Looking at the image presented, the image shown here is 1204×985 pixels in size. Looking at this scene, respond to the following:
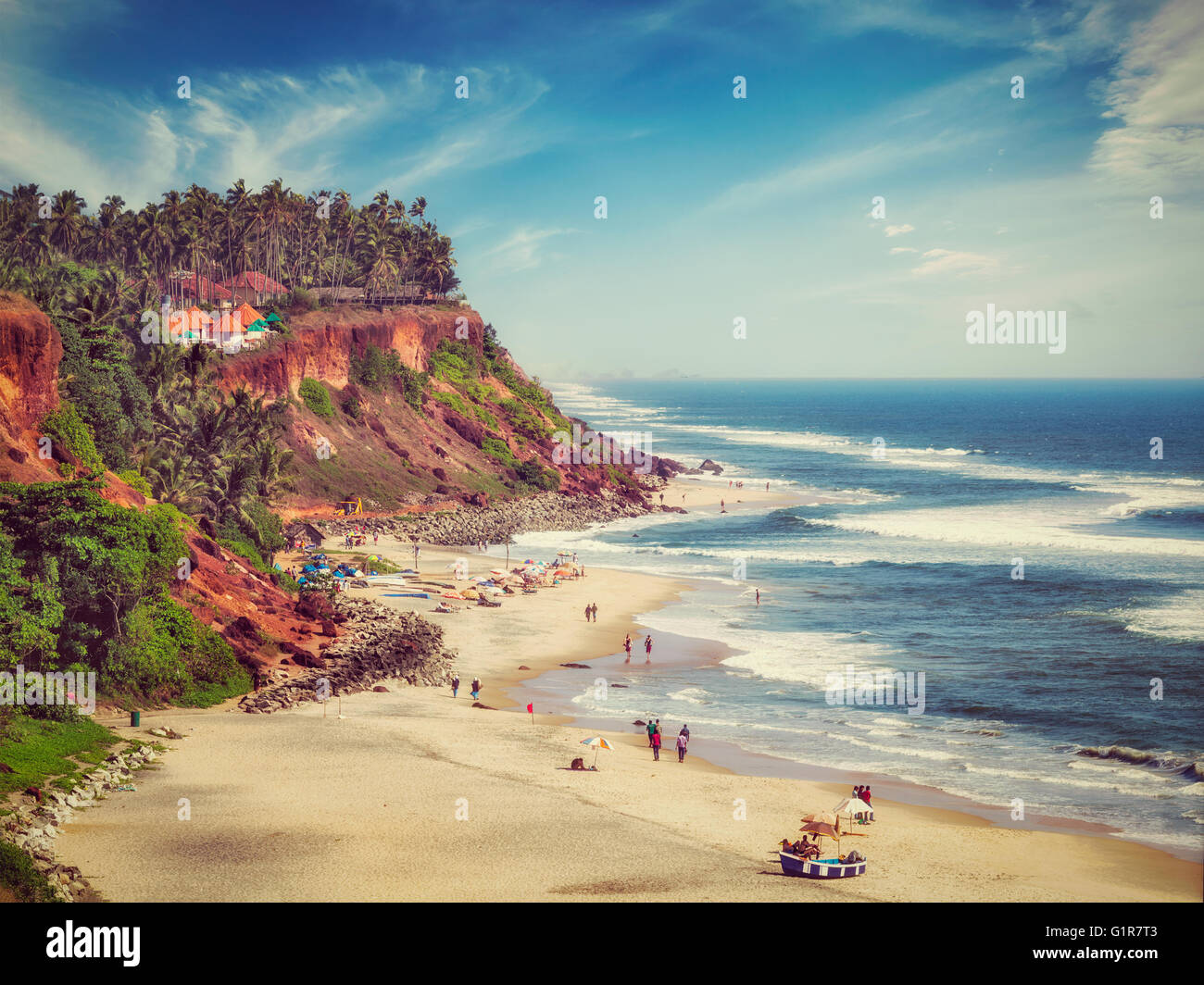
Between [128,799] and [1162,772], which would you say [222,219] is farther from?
[1162,772]

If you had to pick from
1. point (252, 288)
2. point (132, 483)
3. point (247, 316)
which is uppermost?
point (252, 288)

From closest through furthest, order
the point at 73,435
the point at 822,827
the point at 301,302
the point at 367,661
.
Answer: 1. the point at 822,827
2. the point at 73,435
3. the point at 367,661
4. the point at 301,302

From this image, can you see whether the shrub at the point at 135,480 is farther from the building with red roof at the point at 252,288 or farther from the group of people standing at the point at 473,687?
the building with red roof at the point at 252,288

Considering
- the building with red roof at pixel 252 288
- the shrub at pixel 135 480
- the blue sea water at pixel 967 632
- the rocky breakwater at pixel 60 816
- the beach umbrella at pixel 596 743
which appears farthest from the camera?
the building with red roof at pixel 252 288

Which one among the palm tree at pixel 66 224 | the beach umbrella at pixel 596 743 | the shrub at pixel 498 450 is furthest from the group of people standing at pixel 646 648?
the palm tree at pixel 66 224

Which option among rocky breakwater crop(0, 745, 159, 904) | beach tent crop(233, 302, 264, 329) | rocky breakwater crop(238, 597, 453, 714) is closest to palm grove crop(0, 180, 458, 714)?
rocky breakwater crop(238, 597, 453, 714)

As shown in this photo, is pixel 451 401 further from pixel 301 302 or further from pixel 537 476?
pixel 301 302

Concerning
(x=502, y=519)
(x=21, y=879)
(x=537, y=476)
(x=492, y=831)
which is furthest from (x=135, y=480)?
(x=537, y=476)
